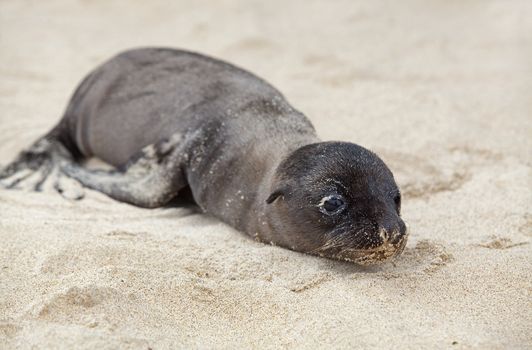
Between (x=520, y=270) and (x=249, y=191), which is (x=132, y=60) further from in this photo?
(x=520, y=270)

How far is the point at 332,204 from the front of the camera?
3775 millimetres

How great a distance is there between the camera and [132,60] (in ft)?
18.6

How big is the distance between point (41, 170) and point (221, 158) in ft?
5.03

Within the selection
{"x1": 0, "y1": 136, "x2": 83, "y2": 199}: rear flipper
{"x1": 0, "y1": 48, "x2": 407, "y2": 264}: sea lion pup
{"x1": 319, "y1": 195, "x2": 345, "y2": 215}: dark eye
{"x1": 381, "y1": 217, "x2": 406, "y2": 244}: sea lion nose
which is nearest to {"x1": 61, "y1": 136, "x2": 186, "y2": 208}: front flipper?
{"x1": 0, "y1": 48, "x2": 407, "y2": 264}: sea lion pup

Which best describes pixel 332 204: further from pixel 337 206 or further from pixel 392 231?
pixel 392 231

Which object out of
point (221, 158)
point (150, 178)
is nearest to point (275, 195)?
point (221, 158)

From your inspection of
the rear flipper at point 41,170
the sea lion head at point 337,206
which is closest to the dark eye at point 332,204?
the sea lion head at point 337,206

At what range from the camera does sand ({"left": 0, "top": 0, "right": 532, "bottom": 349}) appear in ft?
10.6

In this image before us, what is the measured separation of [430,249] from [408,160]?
58.1 inches

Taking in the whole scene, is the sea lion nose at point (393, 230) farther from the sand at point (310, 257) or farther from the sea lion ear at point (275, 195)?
the sea lion ear at point (275, 195)

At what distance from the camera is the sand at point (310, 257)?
10.6ft

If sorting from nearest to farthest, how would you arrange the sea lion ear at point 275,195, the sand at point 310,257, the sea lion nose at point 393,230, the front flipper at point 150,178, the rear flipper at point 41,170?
the sand at point 310,257
the sea lion nose at point 393,230
the sea lion ear at point 275,195
the front flipper at point 150,178
the rear flipper at point 41,170

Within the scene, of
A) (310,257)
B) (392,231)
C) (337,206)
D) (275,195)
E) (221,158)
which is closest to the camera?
(392,231)

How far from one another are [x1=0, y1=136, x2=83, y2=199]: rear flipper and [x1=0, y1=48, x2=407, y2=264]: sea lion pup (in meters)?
0.01
